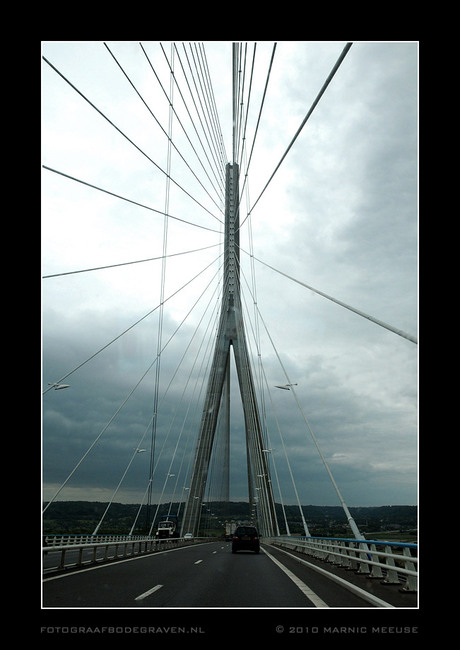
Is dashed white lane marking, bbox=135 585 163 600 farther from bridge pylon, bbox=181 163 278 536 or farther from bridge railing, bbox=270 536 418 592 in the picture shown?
bridge pylon, bbox=181 163 278 536

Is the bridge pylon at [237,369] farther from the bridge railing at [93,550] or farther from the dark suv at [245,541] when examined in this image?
the dark suv at [245,541]

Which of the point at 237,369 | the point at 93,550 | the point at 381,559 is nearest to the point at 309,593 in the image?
the point at 381,559

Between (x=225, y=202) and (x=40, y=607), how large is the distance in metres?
38.0

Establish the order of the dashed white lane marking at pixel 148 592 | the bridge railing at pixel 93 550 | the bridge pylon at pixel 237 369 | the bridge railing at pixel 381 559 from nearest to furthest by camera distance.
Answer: the dashed white lane marking at pixel 148 592, the bridge railing at pixel 381 559, the bridge railing at pixel 93 550, the bridge pylon at pixel 237 369

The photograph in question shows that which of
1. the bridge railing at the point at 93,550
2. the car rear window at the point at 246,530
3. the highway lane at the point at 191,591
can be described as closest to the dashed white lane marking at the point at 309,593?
the highway lane at the point at 191,591

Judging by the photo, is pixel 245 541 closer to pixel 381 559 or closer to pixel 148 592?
pixel 381 559

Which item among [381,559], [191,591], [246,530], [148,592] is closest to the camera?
[148,592]

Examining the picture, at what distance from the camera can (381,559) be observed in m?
12.9

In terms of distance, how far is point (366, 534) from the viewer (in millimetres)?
14422

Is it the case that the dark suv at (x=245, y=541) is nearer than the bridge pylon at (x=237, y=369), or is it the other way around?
the dark suv at (x=245, y=541)

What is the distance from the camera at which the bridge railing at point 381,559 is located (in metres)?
7.98

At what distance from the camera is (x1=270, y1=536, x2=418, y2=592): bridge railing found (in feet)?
26.2

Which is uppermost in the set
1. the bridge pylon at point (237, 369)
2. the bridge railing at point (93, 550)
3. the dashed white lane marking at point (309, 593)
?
the bridge pylon at point (237, 369)
